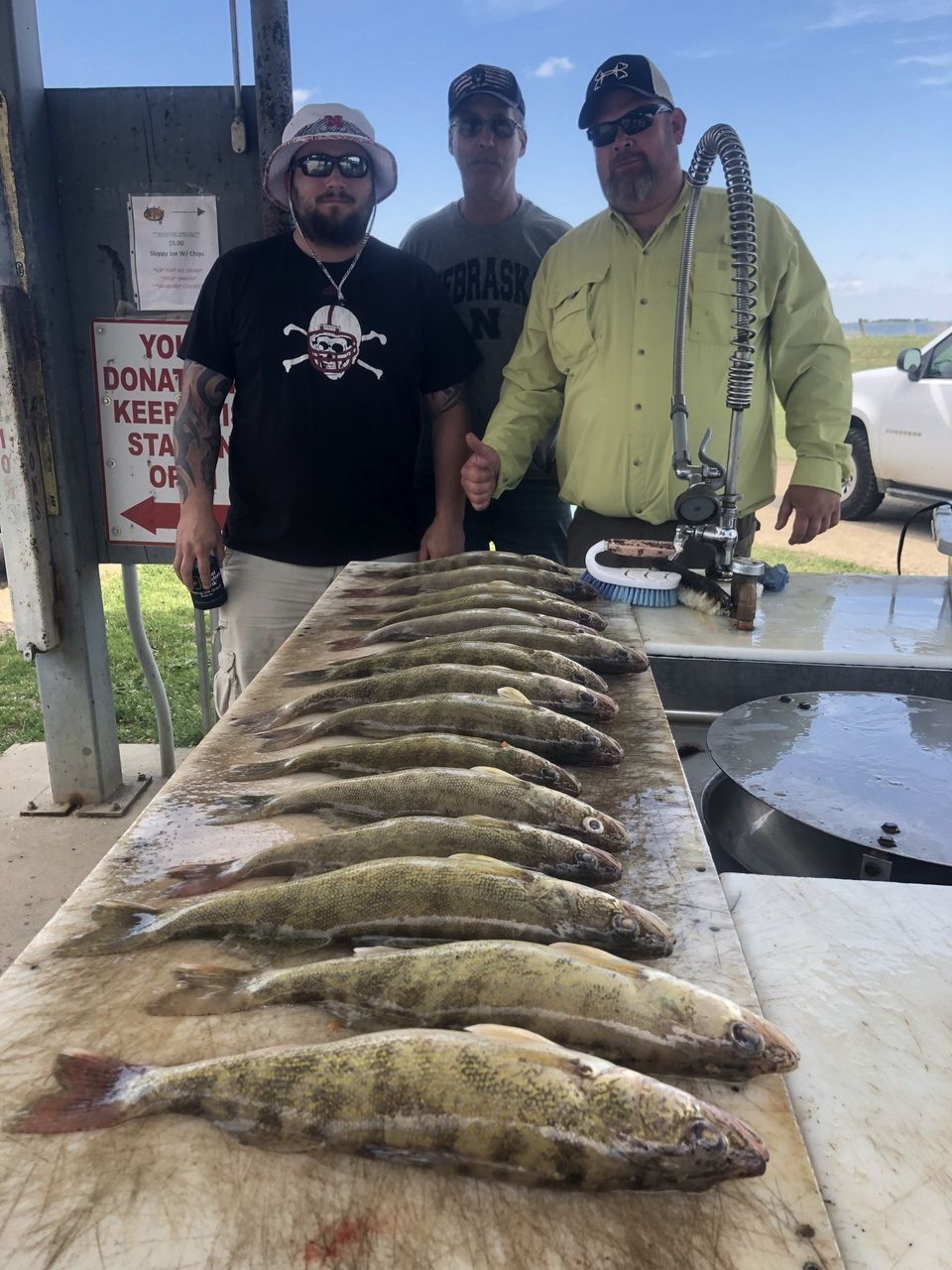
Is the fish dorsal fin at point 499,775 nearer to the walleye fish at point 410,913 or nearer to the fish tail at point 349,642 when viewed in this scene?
the walleye fish at point 410,913

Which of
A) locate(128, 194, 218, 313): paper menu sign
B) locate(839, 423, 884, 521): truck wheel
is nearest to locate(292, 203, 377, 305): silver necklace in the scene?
locate(128, 194, 218, 313): paper menu sign

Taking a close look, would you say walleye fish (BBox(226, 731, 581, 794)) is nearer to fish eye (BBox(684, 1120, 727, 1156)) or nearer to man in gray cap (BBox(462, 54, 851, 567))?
fish eye (BBox(684, 1120, 727, 1156))

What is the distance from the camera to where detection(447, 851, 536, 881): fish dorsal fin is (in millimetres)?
1667

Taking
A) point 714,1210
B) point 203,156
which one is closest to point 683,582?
point 714,1210

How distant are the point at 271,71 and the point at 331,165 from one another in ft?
3.18

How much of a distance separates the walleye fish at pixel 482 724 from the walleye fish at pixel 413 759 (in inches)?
3.0

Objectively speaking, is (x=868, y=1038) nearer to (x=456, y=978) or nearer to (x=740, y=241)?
(x=456, y=978)

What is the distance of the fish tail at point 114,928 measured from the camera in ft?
5.26

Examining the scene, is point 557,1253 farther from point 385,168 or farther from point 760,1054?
point 385,168

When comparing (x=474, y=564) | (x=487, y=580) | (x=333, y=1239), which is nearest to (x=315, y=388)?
(x=474, y=564)

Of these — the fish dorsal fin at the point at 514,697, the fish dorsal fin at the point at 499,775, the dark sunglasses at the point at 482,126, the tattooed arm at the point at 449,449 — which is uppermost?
the dark sunglasses at the point at 482,126

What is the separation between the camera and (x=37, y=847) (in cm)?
512

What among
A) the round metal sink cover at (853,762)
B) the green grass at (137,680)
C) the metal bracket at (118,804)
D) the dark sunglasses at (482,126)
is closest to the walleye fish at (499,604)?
the round metal sink cover at (853,762)

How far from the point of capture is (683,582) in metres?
3.58
